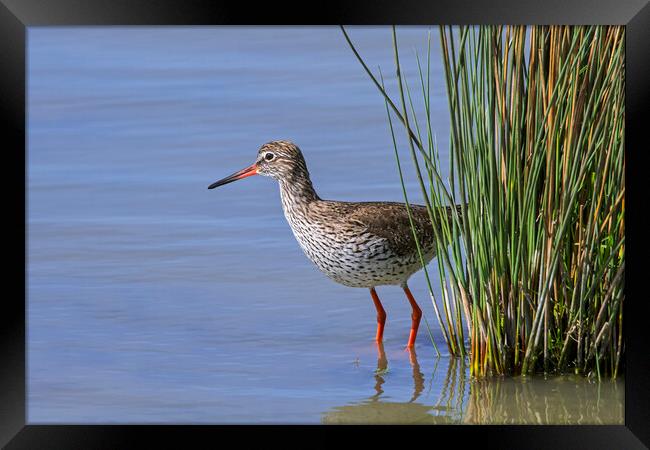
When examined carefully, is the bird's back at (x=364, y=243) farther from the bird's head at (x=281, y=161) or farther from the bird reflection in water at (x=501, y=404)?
the bird reflection in water at (x=501, y=404)

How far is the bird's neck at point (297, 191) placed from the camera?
9156mm

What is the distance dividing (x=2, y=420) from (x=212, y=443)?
36.1 inches

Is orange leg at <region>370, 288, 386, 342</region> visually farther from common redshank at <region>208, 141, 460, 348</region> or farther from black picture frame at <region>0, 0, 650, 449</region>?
black picture frame at <region>0, 0, 650, 449</region>

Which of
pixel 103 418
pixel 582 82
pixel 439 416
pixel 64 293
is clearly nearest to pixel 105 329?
pixel 64 293

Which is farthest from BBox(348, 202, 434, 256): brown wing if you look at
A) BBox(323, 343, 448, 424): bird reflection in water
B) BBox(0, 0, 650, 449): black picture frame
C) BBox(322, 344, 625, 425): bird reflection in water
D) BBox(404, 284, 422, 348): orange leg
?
BBox(0, 0, 650, 449): black picture frame

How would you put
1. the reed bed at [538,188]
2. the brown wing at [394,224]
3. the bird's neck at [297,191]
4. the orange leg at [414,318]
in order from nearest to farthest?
the reed bed at [538,188], the orange leg at [414,318], the brown wing at [394,224], the bird's neck at [297,191]

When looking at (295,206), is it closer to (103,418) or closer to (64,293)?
(64,293)

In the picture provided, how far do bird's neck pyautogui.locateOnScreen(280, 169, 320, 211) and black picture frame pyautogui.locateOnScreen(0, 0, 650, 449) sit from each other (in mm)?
3175

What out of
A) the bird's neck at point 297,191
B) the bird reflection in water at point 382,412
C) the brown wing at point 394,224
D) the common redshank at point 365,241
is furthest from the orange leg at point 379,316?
the bird reflection in water at point 382,412

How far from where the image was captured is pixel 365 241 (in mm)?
8602

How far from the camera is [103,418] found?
7086mm

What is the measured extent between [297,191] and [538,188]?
2.59m

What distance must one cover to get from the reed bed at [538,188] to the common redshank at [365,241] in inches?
62.8
